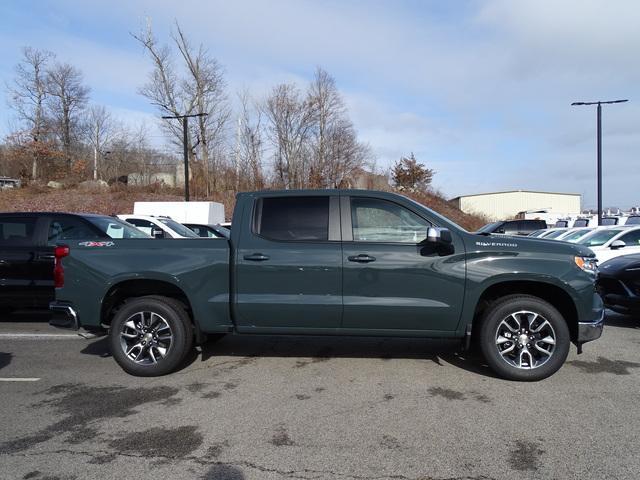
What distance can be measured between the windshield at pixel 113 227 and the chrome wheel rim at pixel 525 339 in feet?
19.9

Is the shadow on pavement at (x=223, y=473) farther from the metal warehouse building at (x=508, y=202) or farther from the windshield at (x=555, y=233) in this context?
the metal warehouse building at (x=508, y=202)

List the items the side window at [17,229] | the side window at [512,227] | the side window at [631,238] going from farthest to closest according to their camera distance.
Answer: the side window at [512,227]
the side window at [631,238]
the side window at [17,229]

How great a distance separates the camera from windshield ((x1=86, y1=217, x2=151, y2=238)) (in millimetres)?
7934

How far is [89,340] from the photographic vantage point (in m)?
6.95

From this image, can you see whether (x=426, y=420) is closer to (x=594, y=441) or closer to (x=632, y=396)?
(x=594, y=441)

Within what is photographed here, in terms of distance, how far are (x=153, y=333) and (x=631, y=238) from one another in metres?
11.3

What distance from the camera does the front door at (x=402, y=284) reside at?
4996 millimetres

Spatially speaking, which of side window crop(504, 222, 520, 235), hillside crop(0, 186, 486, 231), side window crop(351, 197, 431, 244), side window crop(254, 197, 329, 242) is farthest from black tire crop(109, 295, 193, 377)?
hillside crop(0, 186, 486, 231)

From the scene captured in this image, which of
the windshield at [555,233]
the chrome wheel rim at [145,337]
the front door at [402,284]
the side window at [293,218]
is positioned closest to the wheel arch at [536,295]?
the front door at [402,284]

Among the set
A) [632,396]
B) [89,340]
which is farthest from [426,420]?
[89,340]

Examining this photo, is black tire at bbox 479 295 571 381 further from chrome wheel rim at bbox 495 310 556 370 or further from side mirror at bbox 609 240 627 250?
side mirror at bbox 609 240 627 250

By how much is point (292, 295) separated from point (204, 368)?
1.43m

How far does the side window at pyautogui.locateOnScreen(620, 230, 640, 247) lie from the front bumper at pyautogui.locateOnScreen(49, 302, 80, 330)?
11.8 meters

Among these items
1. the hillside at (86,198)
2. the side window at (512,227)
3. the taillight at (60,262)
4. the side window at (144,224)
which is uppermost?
the hillside at (86,198)
